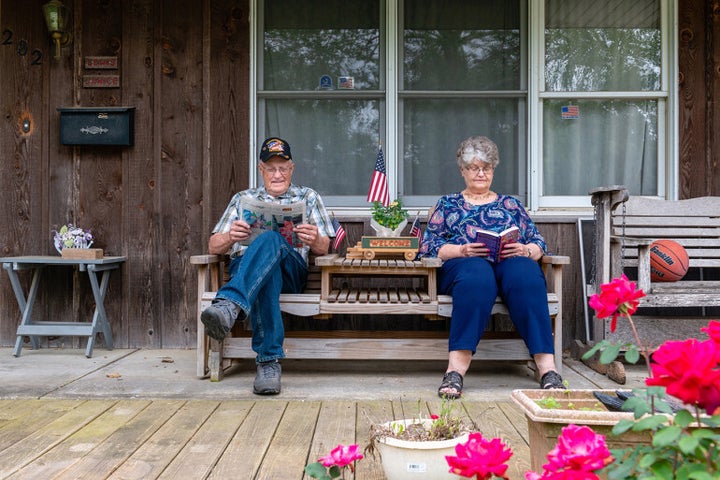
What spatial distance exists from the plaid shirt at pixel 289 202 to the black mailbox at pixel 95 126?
853mm

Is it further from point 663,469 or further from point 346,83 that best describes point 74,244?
point 663,469

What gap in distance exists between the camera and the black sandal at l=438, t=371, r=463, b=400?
246cm

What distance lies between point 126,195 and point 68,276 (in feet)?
1.83

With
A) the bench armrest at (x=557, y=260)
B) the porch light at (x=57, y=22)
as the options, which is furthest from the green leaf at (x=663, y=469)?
the porch light at (x=57, y=22)

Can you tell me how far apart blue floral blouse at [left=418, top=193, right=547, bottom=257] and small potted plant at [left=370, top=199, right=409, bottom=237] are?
5.6 inches

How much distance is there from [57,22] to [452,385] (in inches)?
110

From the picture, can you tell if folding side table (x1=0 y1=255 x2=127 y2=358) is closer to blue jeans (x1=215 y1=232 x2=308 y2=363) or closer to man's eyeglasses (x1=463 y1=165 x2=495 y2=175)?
blue jeans (x1=215 y1=232 x2=308 y2=363)

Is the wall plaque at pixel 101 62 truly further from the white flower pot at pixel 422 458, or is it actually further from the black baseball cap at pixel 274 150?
the white flower pot at pixel 422 458

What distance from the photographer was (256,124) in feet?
11.9

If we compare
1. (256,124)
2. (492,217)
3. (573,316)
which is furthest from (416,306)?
(256,124)

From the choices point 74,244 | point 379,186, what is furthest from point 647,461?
point 74,244

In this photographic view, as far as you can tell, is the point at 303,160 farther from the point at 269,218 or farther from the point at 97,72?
the point at 97,72

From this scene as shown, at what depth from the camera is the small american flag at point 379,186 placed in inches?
134

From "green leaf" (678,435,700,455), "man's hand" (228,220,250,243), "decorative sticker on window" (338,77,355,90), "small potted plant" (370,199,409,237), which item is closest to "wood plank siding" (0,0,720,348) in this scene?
"small potted plant" (370,199,409,237)
